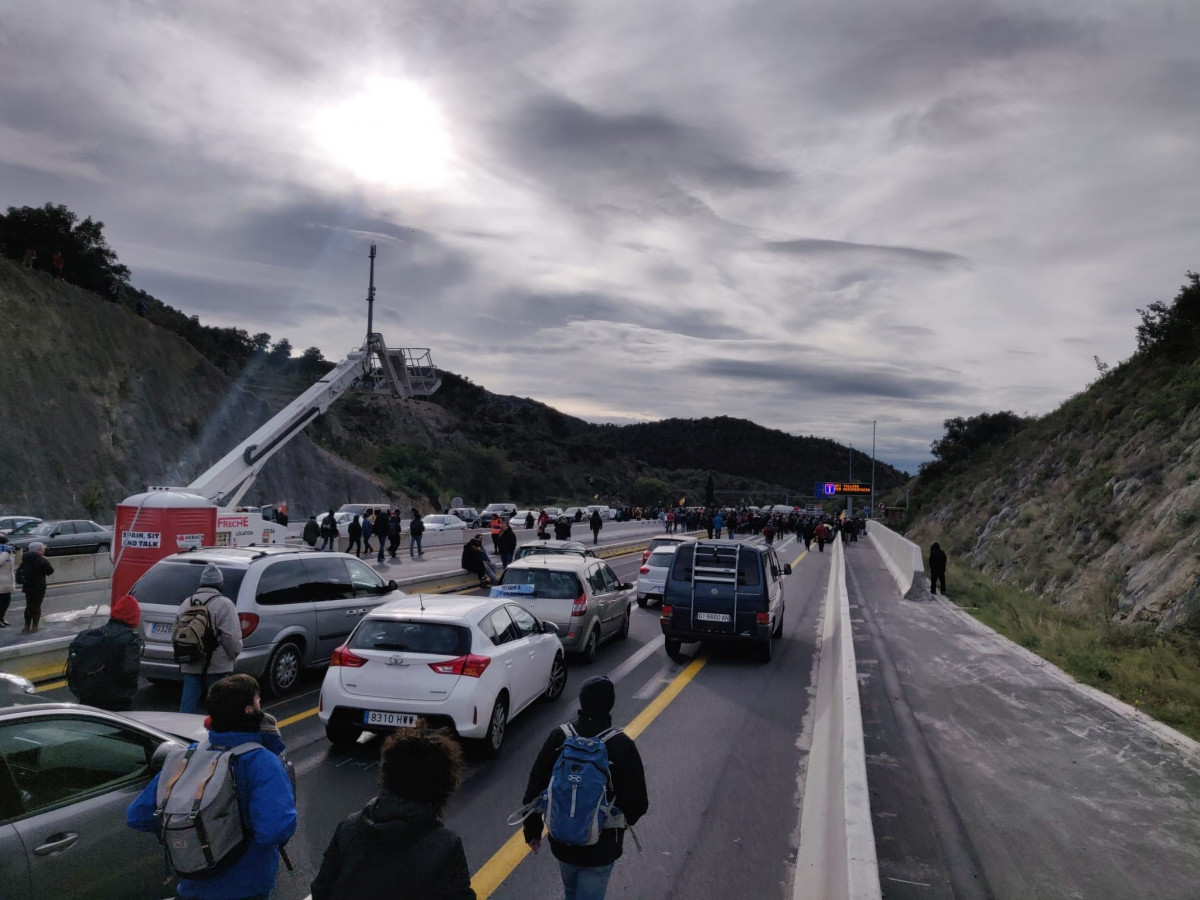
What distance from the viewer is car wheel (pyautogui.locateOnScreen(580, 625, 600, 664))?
12.8 meters

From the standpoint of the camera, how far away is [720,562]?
1351 cm

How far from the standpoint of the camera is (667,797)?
7.10 metres

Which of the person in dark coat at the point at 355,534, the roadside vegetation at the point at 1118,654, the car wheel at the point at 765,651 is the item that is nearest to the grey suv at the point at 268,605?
the car wheel at the point at 765,651

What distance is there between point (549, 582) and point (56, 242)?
4705 centimetres

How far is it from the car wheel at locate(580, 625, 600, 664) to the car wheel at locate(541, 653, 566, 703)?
2425mm

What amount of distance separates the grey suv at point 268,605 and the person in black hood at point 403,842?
6753 millimetres

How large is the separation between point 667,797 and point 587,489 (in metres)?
121

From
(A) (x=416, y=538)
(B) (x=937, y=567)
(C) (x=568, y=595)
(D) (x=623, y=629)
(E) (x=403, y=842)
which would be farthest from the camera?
(A) (x=416, y=538)

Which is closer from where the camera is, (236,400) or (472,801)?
(472,801)

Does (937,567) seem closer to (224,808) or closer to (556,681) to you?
(556,681)

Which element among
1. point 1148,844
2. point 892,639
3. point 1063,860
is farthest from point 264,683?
point 892,639

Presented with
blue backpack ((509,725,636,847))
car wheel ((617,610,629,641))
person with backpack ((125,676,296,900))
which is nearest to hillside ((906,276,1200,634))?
car wheel ((617,610,629,641))

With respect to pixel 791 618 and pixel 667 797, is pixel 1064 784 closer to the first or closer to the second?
pixel 667 797

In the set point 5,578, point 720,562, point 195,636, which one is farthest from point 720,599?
point 5,578
